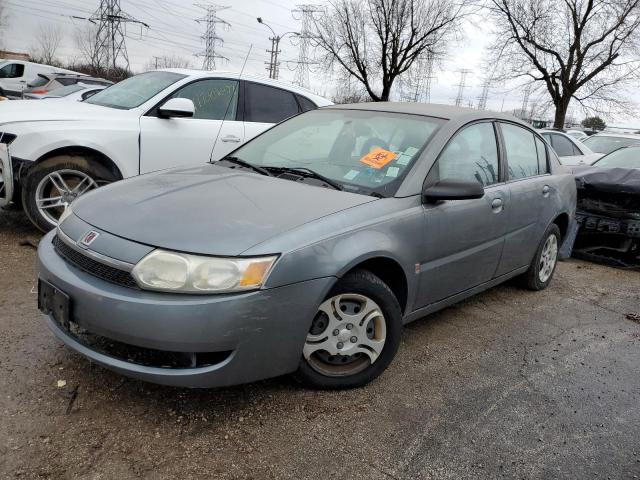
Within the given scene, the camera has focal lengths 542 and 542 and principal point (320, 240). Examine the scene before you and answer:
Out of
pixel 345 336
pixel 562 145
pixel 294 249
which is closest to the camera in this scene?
pixel 294 249

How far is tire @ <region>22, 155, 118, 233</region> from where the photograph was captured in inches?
181

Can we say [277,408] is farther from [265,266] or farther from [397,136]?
[397,136]

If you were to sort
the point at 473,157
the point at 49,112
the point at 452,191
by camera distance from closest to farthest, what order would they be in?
the point at 452,191 → the point at 473,157 → the point at 49,112

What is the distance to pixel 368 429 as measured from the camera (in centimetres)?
253

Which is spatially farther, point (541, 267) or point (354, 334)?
point (541, 267)

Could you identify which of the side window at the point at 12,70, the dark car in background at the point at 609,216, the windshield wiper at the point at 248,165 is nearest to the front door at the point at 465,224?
the windshield wiper at the point at 248,165

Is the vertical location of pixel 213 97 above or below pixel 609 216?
above

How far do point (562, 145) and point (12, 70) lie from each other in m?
18.9

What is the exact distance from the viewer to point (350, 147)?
3.44m

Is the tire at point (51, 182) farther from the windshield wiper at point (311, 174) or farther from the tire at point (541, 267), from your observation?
the tire at point (541, 267)

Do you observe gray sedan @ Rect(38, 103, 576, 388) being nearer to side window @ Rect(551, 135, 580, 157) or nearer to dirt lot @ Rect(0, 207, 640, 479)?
dirt lot @ Rect(0, 207, 640, 479)

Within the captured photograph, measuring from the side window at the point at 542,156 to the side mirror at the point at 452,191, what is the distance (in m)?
1.77

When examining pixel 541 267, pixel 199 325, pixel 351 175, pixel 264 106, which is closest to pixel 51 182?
pixel 264 106

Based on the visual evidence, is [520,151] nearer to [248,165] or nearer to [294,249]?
[248,165]
